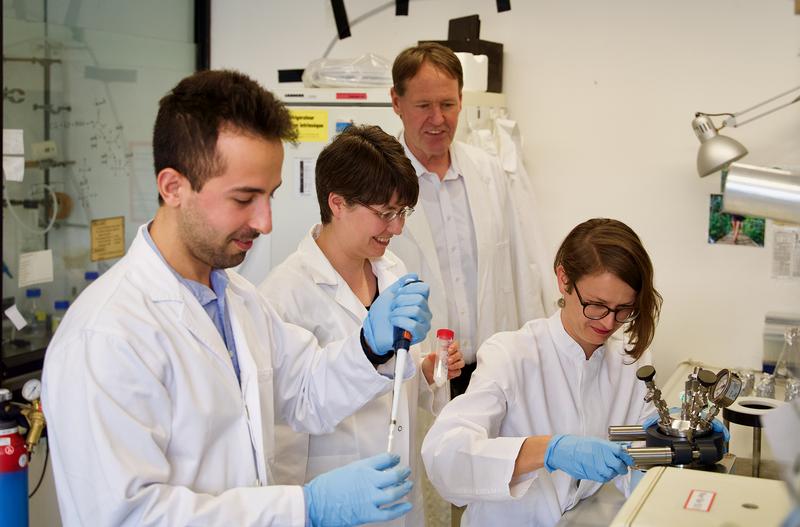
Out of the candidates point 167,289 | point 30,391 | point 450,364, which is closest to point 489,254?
point 450,364

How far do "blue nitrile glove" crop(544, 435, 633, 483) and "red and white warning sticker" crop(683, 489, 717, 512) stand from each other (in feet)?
1.38

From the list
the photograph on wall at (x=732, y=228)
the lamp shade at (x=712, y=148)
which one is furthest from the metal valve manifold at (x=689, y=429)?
the photograph on wall at (x=732, y=228)

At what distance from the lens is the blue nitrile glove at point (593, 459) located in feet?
5.57

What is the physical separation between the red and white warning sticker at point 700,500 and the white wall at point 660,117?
7.42 feet

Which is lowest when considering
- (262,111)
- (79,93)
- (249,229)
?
(249,229)

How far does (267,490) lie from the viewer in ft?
4.72

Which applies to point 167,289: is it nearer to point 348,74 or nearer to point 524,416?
point 524,416

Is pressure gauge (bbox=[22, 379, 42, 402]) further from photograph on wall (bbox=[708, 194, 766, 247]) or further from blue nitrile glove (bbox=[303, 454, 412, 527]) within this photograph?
photograph on wall (bbox=[708, 194, 766, 247])

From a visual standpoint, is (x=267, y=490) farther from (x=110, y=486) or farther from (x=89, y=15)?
(x=89, y=15)

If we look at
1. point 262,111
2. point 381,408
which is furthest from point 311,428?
point 262,111

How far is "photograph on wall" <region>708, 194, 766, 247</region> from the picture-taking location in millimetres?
3314

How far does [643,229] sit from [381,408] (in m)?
1.80

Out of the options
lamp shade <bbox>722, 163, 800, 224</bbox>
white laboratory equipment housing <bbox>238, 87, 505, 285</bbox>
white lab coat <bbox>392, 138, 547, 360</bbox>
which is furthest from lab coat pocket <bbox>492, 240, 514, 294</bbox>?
lamp shade <bbox>722, 163, 800, 224</bbox>

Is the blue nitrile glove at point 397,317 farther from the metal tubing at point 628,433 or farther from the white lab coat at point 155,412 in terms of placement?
the metal tubing at point 628,433
